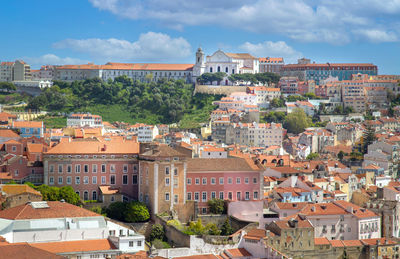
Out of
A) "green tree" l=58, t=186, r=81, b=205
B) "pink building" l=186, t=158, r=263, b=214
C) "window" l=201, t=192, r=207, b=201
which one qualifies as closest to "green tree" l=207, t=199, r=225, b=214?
"pink building" l=186, t=158, r=263, b=214

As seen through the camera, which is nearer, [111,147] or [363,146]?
[111,147]

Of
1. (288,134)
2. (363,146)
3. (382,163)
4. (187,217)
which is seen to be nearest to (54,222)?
(187,217)

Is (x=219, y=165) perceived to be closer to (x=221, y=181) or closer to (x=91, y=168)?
(x=221, y=181)

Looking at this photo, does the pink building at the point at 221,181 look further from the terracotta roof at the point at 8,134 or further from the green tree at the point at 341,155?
the green tree at the point at 341,155

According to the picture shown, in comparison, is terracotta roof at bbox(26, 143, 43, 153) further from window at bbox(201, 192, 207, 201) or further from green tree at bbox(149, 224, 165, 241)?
green tree at bbox(149, 224, 165, 241)

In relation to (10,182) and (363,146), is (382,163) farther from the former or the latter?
(10,182)
